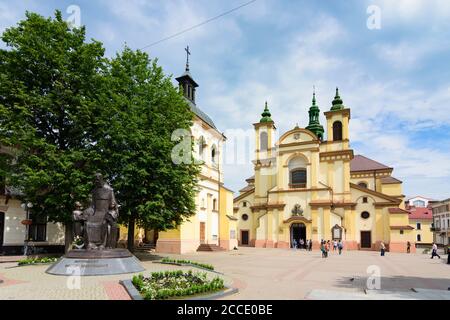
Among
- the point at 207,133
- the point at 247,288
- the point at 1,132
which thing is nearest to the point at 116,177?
the point at 1,132

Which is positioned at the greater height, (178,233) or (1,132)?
(1,132)

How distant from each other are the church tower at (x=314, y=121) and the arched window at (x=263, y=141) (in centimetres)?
1082

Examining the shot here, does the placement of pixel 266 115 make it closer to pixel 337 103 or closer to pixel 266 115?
pixel 266 115

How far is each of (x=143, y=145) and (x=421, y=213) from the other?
76747 millimetres

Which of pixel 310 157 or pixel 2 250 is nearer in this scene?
pixel 2 250

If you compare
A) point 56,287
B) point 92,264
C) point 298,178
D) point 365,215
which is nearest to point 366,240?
point 365,215

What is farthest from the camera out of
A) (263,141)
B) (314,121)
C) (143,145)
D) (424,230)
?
(424,230)

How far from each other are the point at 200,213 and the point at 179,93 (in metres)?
14.7

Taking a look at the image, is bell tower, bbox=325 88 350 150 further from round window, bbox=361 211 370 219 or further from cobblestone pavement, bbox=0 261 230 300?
cobblestone pavement, bbox=0 261 230 300

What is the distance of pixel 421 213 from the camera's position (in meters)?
77.5

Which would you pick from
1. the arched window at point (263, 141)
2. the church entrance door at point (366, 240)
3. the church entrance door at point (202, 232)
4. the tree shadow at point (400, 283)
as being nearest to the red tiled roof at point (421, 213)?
the church entrance door at point (366, 240)

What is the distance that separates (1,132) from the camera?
18078mm

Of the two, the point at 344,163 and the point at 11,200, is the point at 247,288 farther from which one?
the point at 344,163
